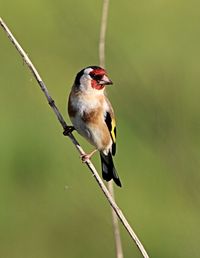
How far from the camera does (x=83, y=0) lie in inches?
335

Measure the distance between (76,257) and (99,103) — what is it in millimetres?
1864

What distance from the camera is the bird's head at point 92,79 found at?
4.61 metres

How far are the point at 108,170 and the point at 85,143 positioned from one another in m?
2.09

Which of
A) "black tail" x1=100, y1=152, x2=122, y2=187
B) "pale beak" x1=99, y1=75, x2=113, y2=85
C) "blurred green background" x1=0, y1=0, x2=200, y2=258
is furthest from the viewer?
"blurred green background" x1=0, y1=0, x2=200, y2=258

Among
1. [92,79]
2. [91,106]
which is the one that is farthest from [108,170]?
[92,79]

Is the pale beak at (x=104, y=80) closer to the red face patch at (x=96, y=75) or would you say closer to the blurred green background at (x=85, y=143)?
the red face patch at (x=96, y=75)

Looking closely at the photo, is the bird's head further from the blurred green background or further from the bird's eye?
the blurred green background

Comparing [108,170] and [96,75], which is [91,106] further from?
[108,170]

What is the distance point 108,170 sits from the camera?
5.05 meters

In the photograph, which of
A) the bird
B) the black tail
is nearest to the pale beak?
the bird

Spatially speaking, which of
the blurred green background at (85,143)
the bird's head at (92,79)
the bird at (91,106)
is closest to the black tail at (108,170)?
the bird at (91,106)

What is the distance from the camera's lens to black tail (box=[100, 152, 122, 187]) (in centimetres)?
497

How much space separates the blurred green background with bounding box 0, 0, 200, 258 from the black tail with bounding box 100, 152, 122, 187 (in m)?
0.38

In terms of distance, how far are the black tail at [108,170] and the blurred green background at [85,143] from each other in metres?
0.38
